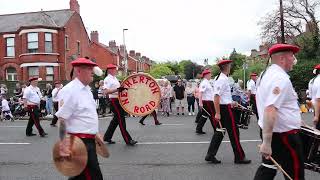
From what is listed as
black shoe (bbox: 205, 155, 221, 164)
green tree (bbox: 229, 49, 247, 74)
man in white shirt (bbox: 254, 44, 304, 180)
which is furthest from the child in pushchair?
green tree (bbox: 229, 49, 247, 74)

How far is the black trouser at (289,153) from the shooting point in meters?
5.00

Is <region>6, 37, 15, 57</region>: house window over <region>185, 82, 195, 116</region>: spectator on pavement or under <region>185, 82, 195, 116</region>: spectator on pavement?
over

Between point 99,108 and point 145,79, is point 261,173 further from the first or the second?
point 99,108

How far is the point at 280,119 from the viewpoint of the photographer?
16.4 ft

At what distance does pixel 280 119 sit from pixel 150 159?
4.87 meters

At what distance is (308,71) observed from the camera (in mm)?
31484

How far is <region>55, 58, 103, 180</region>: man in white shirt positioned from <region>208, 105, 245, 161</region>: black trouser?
3.53 metres

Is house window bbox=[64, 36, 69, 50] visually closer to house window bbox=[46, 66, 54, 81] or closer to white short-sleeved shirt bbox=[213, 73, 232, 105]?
house window bbox=[46, 66, 54, 81]

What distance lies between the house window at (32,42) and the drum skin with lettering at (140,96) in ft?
102

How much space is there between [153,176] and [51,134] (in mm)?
7395

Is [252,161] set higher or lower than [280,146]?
lower

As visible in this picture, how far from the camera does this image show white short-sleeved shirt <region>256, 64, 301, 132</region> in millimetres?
4855

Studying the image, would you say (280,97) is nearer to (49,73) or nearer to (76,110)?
(76,110)

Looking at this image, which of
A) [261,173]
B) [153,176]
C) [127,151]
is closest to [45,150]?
[127,151]
